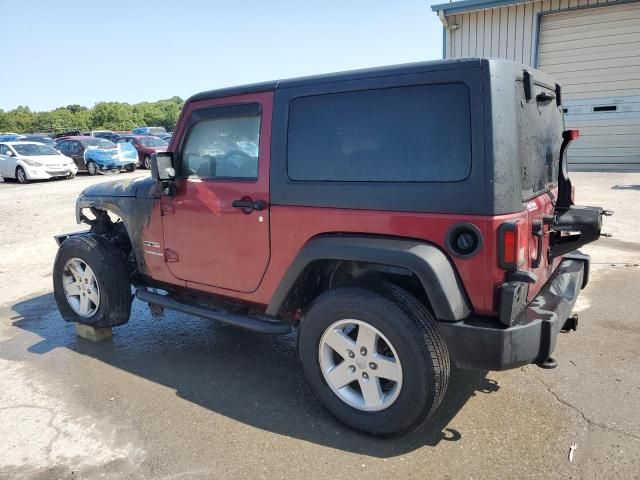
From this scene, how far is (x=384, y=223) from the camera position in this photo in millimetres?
2695

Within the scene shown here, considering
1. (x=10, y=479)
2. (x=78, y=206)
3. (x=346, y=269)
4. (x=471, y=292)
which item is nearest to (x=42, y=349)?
(x=78, y=206)

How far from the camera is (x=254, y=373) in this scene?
3695mm

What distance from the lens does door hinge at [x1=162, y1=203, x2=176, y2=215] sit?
3.72 meters

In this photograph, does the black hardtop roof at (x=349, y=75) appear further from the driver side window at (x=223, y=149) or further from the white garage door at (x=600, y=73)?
the white garage door at (x=600, y=73)

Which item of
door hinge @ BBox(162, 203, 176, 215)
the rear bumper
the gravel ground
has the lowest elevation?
the gravel ground

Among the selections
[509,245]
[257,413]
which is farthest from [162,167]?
[509,245]

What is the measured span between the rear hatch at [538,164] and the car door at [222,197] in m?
1.52

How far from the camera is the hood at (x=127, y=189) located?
12.9ft

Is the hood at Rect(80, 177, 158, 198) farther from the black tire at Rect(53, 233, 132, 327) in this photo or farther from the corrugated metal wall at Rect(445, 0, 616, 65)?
the corrugated metal wall at Rect(445, 0, 616, 65)

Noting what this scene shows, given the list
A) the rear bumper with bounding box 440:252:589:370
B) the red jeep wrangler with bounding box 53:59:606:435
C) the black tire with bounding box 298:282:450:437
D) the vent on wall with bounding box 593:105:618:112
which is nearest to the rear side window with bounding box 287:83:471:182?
the red jeep wrangler with bounding box 53:59:606:435

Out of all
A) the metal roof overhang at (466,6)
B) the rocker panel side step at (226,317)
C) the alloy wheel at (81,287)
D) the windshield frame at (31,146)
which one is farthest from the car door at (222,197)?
the windshield frame at (31,146)

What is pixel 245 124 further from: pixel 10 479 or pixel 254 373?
pixel 10 479

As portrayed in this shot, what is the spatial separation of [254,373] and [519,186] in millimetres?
2285

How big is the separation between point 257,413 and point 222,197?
1.43 meters
